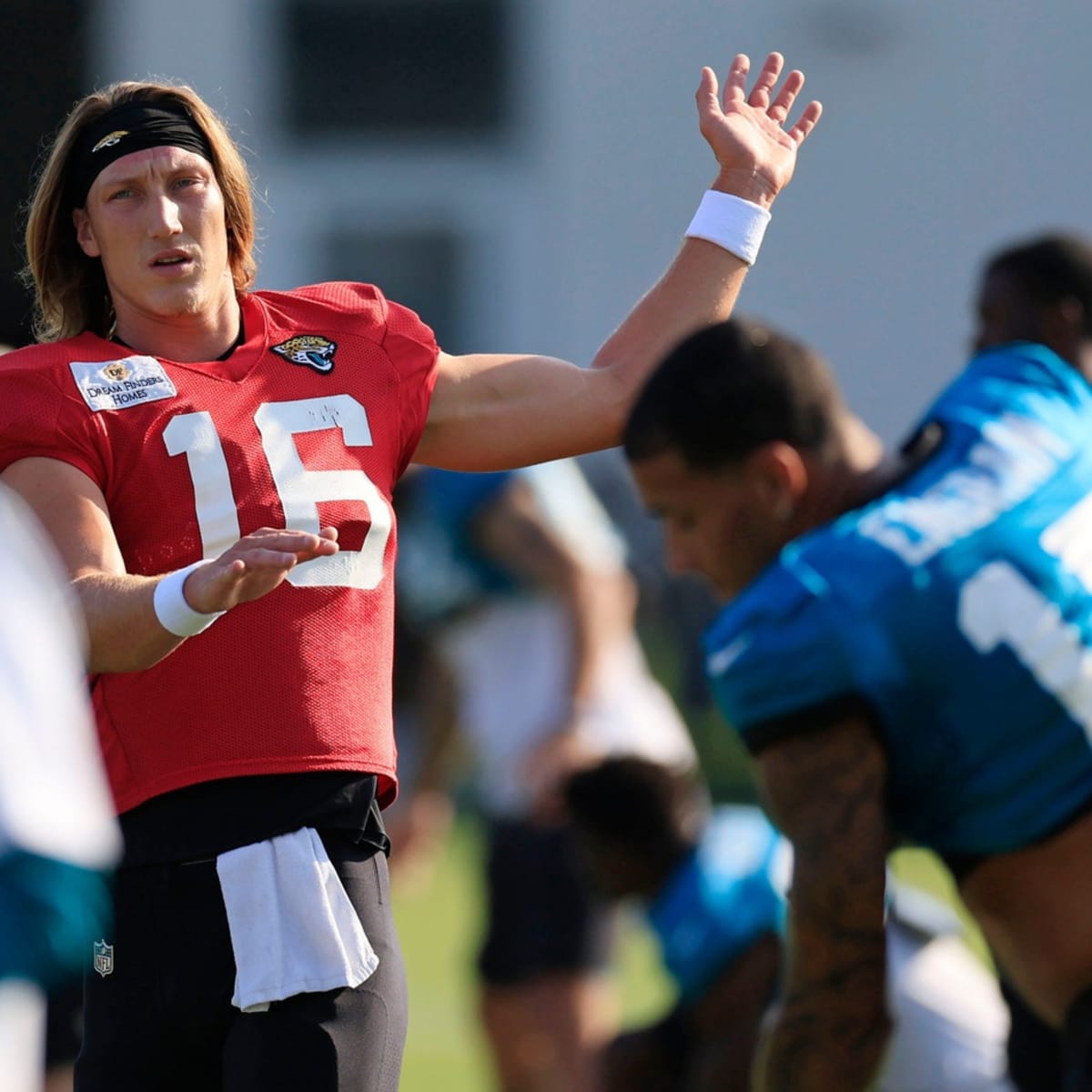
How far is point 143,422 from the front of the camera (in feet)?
10.9

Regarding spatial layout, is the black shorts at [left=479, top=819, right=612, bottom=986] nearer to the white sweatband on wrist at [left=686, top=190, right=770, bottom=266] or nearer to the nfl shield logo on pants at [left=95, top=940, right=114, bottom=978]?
the white sweatband on wrist at [left=686, top=190, right=770, bottom=266]

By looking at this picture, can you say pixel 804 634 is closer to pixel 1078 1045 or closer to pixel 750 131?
pixel 1078 1045

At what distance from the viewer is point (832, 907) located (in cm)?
291

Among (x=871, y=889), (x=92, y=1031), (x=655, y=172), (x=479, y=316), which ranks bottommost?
(x=479, y=316)

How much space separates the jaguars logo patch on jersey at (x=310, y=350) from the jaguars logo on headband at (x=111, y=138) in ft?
1.38

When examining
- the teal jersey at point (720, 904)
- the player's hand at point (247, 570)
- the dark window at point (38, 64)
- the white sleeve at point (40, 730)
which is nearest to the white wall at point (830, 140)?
the dark window at point (38, 64)

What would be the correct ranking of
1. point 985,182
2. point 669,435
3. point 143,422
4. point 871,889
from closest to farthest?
point 871,889 → point 669,435 → point 143,422 → point 985,182

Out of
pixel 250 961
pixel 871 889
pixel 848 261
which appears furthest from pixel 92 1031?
pixel 848 261

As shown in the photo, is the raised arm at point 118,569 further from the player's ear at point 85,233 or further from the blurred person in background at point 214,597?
the player's ear at point 85,233

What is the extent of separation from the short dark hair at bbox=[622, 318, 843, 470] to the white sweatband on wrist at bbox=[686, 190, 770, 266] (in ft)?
2.24

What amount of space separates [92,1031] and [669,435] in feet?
4.15

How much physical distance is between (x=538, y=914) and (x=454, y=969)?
3389 mm

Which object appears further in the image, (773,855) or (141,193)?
(773,855)

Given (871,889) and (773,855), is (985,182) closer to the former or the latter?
(773,855)
